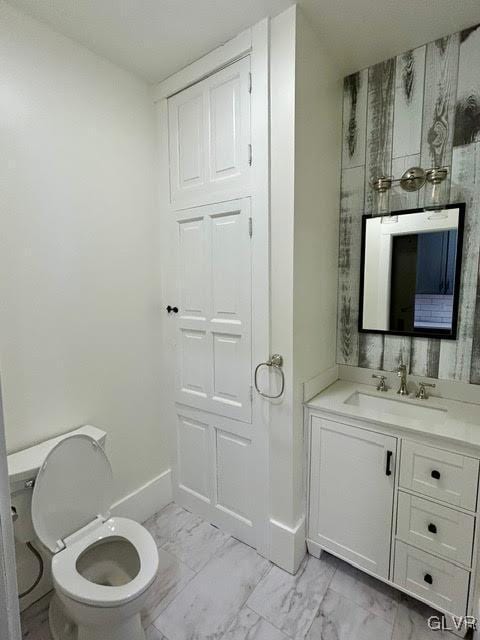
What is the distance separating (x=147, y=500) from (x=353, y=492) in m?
1.26

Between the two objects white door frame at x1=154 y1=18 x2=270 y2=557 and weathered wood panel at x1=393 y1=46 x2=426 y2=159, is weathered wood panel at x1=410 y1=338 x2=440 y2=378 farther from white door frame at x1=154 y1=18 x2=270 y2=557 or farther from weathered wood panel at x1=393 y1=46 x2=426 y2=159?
weathered wood panel at x1=393 y1=46 x2=426 y2=159

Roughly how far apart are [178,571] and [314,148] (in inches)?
89.0

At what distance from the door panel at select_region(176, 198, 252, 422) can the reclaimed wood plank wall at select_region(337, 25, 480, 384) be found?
0.68 metres

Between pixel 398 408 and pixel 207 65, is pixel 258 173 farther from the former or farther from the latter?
pixel 398 408

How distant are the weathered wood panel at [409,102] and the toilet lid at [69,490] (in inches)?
85.0

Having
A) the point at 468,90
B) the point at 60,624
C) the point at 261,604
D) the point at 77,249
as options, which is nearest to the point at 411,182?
the point at 468,90

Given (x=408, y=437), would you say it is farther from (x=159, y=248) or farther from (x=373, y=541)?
(x=159, y=248)

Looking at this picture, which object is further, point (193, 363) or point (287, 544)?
point (193, 363)

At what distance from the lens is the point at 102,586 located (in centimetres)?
119

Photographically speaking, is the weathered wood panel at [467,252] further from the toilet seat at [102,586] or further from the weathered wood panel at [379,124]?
the toilet seat at [102,586]

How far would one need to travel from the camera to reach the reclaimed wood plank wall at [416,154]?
1.54 m

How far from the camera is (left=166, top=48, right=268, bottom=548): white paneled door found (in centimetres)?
163

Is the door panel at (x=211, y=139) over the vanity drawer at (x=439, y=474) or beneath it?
over

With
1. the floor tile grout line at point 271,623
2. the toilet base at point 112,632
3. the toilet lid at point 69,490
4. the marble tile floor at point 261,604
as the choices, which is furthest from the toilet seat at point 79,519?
the floor tile grout line at point 271,623
